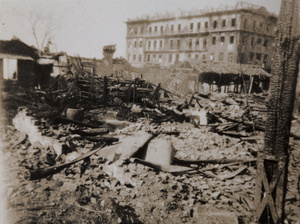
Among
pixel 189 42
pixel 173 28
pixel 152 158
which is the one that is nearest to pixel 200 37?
pixel 189 42

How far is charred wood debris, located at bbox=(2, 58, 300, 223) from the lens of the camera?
167 inches

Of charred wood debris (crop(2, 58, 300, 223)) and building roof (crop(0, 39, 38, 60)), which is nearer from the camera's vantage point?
charred wood debris (crop(2, 58, 300, 223))

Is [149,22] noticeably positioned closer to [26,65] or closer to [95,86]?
[26,65]

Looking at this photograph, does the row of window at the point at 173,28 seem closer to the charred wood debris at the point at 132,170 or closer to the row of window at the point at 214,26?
the row of window at the point at 214,26

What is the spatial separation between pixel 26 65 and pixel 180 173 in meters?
19.8

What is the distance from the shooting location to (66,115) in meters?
10.1

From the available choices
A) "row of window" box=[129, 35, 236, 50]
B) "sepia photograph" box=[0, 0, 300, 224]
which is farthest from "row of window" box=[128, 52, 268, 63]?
"sepia photograph" box=[0, 0, 300, 224]

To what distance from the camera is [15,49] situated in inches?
768

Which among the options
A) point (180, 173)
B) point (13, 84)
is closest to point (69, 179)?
point (180, 173)

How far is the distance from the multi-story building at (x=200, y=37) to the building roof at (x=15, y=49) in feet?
85.5

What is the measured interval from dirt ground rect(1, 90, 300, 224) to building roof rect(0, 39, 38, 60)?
49.4 feet

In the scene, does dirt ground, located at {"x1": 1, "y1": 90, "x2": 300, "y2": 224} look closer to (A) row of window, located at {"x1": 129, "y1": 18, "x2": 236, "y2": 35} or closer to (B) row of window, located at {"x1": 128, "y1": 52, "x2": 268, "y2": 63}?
(B) row of window, located at {"x1": 128, "y1": 52, "x2": 268, "y2": 63}

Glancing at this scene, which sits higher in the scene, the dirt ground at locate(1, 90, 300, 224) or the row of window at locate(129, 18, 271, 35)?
the row of window at locate(129, 18, 271, 35)

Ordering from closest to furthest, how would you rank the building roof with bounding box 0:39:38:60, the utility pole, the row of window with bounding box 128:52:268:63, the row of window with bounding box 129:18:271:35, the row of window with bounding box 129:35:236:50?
1. the utility pole
2. the building roof with bounding box 0:39:38:60
3. the row of window with bounding box 129:18:271:35
4. the row of window with bounding box 128:52:268:63
5. the row of window with bounding box 129:35:236:50
